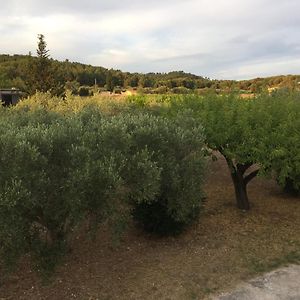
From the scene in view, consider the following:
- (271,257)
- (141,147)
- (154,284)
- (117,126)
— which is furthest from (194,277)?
(117,126)

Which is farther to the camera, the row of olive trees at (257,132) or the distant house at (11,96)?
the distant house at (11,96)

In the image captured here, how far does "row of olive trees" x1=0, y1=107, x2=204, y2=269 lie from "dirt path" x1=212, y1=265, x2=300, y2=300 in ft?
7.25

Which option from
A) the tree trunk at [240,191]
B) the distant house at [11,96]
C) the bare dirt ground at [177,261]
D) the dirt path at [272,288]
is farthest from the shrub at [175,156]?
A: the distant house at [11,96]

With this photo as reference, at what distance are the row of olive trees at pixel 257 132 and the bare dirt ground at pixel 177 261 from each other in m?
1.49

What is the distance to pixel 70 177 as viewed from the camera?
5941 mm

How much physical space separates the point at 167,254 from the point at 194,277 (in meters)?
1.23

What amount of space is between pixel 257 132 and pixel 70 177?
233 inches

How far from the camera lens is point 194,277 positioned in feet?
25.8

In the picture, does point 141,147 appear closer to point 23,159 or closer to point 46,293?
point 23,159

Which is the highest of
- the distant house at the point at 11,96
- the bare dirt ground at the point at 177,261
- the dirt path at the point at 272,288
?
the distant house at the point at 11,96

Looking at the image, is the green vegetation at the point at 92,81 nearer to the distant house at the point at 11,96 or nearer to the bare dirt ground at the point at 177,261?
the distant house at the point at 11,96

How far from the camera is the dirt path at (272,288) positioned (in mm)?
7152

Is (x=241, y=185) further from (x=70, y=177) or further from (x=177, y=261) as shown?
(x=70, y=177)

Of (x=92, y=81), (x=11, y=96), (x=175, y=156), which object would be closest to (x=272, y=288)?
(x=175, y=156)
